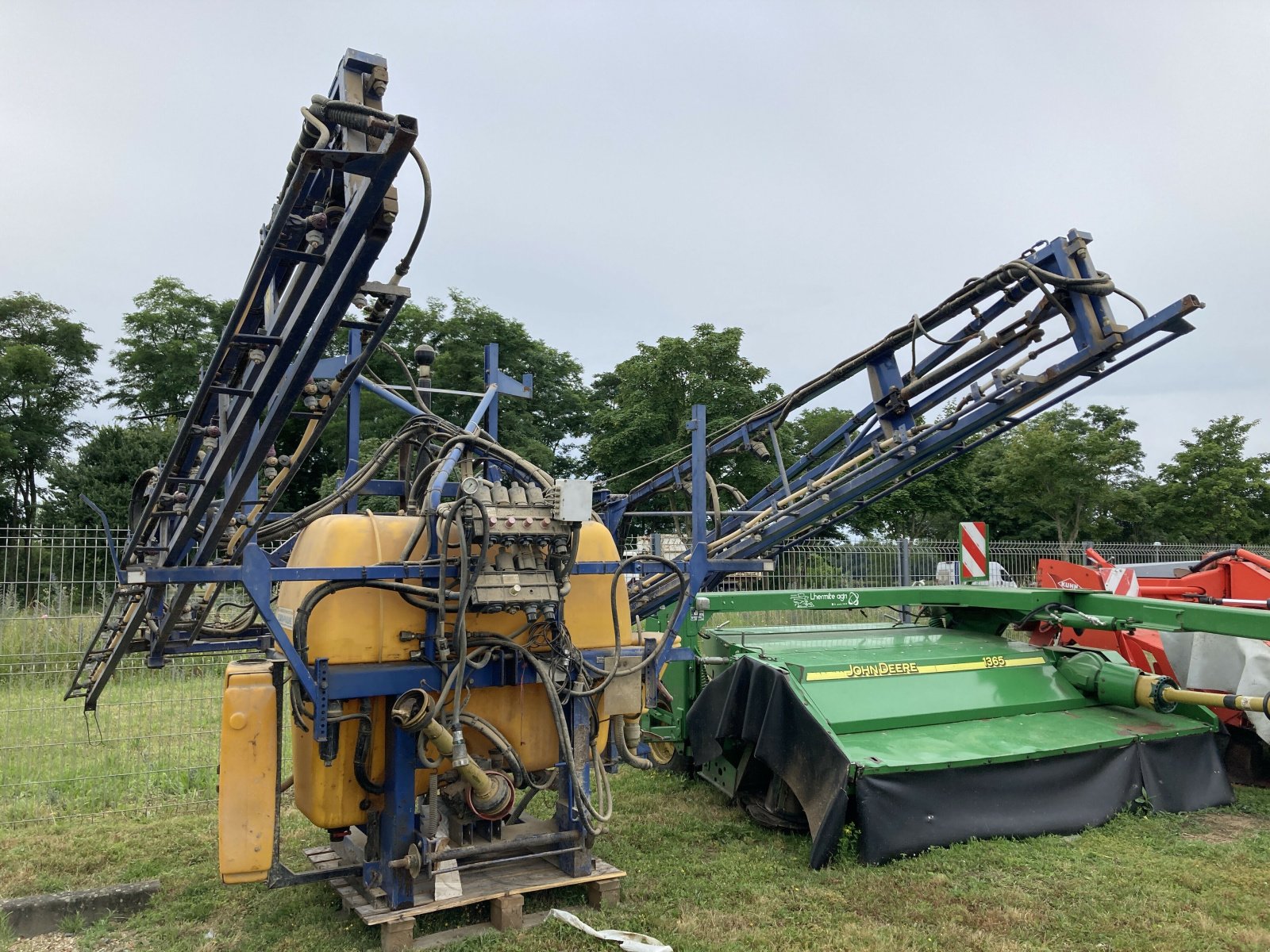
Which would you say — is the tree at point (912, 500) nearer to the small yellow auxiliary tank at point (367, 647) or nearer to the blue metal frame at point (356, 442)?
the blue metal frame at point (356, 442)

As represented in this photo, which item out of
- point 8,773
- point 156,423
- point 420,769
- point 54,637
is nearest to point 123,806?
point 8,773

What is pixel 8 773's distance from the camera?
6.17 metres

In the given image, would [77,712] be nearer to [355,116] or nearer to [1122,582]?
[355,116]

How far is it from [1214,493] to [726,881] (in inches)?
1195

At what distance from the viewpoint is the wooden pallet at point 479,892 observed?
12.3 ft

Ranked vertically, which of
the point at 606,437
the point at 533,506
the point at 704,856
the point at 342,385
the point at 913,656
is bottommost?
the point at 704,856

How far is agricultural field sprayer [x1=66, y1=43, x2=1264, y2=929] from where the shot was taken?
10.5 ft

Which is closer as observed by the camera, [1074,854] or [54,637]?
[1074,854]

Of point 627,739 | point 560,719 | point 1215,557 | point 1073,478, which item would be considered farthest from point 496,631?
point 1073,478

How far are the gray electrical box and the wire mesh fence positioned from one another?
3.21 m

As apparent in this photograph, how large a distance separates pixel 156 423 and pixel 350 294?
26483 mm

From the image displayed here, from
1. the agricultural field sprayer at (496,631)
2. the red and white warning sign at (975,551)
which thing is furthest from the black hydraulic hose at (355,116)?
the red and white warning sign at (975,551)

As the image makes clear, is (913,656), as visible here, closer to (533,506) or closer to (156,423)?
(533,506)

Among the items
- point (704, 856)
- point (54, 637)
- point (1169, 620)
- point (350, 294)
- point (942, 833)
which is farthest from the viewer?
point (54, 637)
